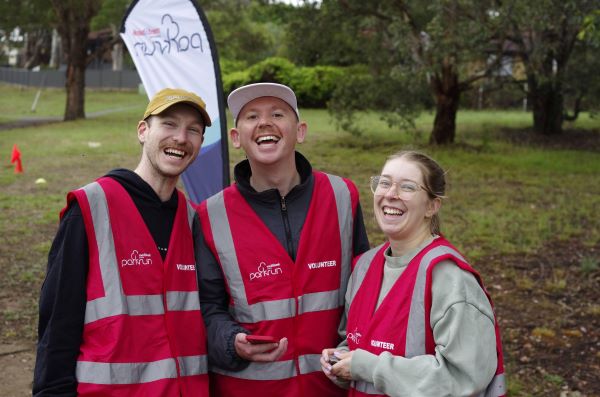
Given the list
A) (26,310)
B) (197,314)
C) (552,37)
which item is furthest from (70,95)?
(197,314)

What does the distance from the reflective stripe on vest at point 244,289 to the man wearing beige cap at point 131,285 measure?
0.13m

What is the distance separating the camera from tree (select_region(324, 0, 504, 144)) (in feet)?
43.7

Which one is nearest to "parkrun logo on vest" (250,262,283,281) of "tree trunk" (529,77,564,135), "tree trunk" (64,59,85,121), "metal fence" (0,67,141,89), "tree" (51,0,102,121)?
"tree trunk" (529,77,564,135)

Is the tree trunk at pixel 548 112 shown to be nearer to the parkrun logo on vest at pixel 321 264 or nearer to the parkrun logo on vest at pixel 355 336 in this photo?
the parkrun logo on vest at pixel 321 264

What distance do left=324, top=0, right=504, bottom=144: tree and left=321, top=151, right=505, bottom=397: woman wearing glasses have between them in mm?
10535

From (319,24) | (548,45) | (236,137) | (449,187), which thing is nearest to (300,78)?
(319,24)

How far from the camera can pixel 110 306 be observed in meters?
2.75

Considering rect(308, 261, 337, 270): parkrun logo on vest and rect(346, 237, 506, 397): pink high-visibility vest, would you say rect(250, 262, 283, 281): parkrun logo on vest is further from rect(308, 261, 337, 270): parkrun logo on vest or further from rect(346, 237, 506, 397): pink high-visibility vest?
rect(346, 237, 506, 397): pink high-visibility vest

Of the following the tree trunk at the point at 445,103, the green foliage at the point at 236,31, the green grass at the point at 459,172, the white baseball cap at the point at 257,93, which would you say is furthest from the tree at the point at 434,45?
the green foliage at the point at 236,31

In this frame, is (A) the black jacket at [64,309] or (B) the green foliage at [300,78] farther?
(B) the green foliage at [300,78]

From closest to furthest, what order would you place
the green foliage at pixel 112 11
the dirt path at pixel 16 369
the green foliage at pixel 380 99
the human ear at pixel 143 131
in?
1. the human ear at pixel 143 131
2. the dirt path at pixel 16 369
3. the green foliage at pixel 380 99
4. the green foliage at pixel 112 11

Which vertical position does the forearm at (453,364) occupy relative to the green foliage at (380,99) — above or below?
below

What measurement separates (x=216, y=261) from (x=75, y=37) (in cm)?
2721

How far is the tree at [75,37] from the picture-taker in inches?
1085
